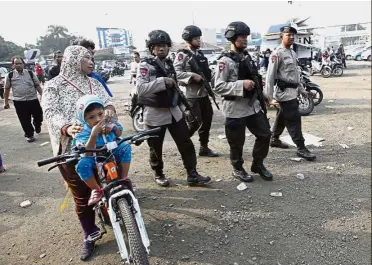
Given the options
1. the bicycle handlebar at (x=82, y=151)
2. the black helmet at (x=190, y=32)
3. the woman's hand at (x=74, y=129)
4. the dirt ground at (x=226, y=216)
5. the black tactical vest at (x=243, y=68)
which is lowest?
the dirt ground at (x=226, y=216)

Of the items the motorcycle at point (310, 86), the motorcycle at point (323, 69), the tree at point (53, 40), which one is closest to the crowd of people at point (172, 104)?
the motorcycle at point (310, 86)

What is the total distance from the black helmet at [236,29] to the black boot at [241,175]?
1.56 metres

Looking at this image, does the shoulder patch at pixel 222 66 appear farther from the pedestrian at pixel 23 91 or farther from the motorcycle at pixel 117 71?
the motorcycle at pixel 117 71

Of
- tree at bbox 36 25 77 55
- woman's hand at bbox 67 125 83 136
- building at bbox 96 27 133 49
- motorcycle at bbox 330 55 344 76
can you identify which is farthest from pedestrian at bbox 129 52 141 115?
tree at bbox 36 25 77 55

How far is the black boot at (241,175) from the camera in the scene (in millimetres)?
3768

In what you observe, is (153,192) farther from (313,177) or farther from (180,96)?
(313,177)

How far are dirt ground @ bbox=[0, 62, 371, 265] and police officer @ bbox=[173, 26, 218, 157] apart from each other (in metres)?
0.60

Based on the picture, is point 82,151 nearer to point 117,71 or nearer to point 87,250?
point 87,250

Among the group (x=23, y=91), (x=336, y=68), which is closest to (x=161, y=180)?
(x=23, y=91)

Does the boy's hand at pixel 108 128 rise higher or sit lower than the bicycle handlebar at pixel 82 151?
higher

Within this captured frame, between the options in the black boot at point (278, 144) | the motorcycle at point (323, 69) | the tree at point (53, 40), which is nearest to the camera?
the black boot at point (278, 144)

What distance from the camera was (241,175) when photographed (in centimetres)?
381

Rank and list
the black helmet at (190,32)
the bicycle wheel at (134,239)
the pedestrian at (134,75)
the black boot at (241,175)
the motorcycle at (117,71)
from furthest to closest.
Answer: the motorcycle at (117,71) → the pedestrian at (134,75) → the black helmet at (190,32) → the black boot at (241,175) → the bicycle wheel at (134,239)

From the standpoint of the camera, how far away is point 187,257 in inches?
98.6
